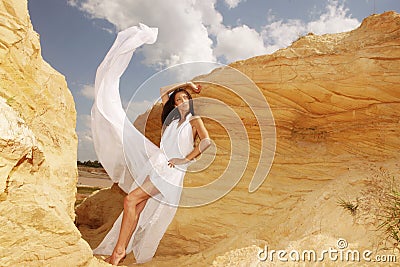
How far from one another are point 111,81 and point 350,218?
4.18 m

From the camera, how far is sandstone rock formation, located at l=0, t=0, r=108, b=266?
9.56 feet

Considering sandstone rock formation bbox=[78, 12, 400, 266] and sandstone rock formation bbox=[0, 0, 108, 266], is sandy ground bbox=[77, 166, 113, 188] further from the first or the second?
sandstone rock formation bbox=[0, 0, 108, 266]

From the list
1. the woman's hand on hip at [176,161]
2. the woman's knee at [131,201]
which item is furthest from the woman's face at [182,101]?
the woman's knee at [131,201]

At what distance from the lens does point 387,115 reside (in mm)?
6473

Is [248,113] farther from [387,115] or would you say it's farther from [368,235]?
[368,235]

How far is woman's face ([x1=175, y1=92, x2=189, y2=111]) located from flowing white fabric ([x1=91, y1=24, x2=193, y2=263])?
22 centimetres

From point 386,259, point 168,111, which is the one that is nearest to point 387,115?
point 386,259

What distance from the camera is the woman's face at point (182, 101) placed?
18.4 feet

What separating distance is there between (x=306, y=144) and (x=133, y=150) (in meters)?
4.03

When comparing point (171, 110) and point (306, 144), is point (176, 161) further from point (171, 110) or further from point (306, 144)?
point (306, 144)

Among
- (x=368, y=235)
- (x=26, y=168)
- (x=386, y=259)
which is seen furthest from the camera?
(x=368, y=235)

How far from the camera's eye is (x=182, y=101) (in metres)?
5.64

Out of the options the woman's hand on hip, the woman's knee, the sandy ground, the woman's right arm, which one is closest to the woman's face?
the woman's right arm

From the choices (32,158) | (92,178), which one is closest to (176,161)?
(32,158)
